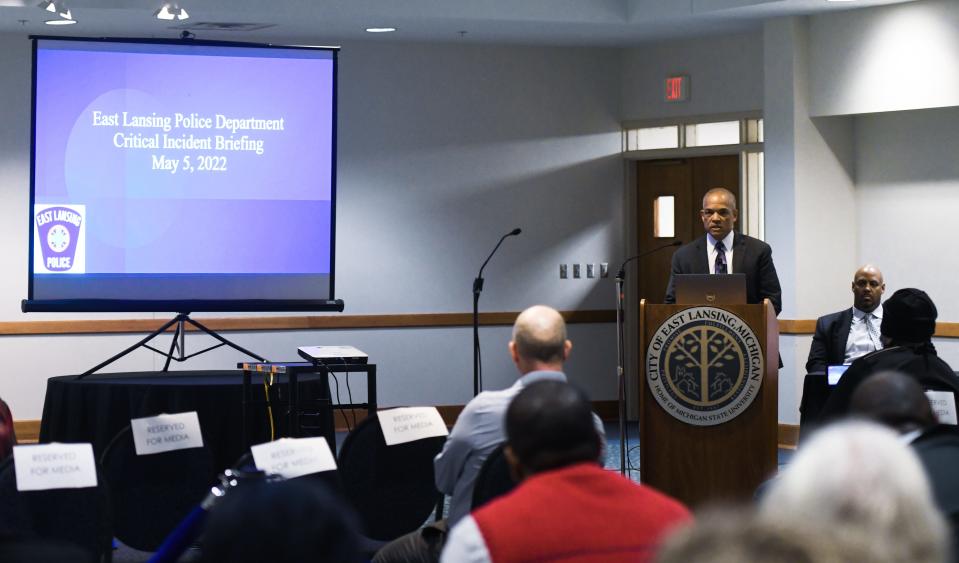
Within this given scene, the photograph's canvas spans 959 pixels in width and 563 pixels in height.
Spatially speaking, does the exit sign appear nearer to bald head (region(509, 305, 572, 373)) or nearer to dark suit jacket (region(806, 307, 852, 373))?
dark suit jacket (region(806, 307, 852, 373))

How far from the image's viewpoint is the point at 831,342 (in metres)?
6.93

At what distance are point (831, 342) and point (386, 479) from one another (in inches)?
138

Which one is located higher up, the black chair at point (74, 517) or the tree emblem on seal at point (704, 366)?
the tree emblem on seal at point (704, 366)

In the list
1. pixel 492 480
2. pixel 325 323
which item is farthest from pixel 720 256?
pixel 325 323

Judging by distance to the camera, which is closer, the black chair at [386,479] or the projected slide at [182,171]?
the black chair at [386,479]

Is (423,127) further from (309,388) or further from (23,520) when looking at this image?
(23,520)

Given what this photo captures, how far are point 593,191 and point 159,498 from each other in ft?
19.6

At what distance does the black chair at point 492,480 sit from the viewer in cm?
316

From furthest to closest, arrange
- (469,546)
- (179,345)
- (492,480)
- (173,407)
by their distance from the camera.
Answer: (179,345) → (173,407) → (492,480) → (469,546)

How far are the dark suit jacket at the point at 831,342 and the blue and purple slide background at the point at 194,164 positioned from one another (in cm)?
271

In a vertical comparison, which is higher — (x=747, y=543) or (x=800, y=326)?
(x=800, y=326)

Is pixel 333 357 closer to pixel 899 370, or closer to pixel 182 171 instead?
pixel 182 171

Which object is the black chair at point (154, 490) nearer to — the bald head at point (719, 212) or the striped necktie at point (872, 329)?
the bald head at point (719, 212)

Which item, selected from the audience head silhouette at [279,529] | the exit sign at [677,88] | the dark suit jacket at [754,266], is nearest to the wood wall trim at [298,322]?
the exit sign at [677,88]
